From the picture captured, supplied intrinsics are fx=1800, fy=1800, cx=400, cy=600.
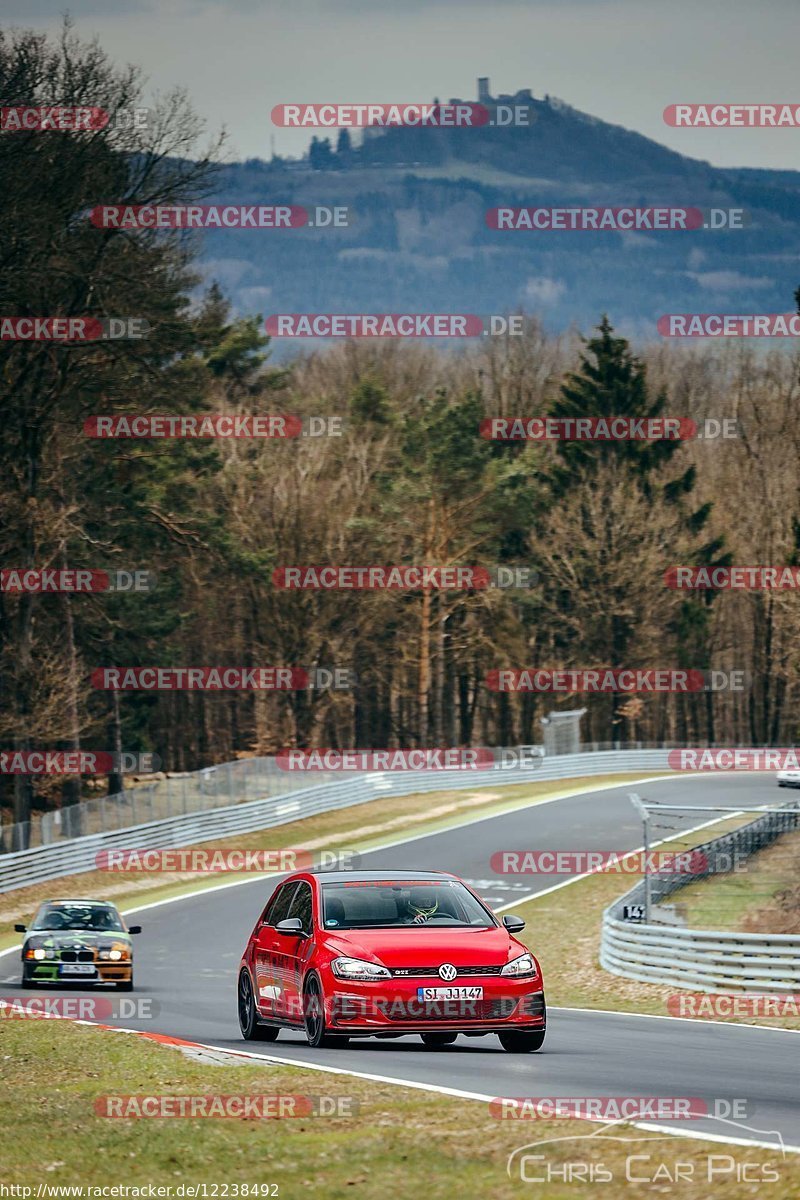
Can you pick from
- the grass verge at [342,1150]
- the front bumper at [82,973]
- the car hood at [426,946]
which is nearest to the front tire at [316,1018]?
the car hood at [426,946]

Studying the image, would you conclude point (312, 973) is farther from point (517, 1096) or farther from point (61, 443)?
point (61, 443)

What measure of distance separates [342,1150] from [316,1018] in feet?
15.5

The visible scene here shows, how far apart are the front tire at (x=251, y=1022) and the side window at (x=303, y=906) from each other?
1074mm

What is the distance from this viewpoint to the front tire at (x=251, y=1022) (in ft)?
51.6

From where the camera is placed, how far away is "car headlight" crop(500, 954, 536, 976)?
1348 centimetres

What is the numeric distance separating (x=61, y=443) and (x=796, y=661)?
1370 inches

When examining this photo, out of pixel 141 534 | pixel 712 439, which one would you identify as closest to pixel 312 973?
pixel 141 534

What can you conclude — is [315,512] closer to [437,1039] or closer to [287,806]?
[287,806]

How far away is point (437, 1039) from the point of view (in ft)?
49.0

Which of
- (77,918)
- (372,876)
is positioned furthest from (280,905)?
(77,918)

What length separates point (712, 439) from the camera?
108562mm

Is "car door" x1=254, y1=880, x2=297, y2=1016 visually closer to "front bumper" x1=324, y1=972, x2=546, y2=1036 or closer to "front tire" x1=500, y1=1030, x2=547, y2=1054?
"front bumper" x1=324, y1=972, x2=546, y2=1036

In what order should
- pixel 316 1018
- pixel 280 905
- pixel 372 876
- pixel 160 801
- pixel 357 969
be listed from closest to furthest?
1. pixel 357 969
2. pixel 316 1018
3. pixel 372 876
4. pixel 280 905
5. pixel 160 801

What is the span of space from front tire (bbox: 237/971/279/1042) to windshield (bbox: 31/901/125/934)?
29.0 ft
